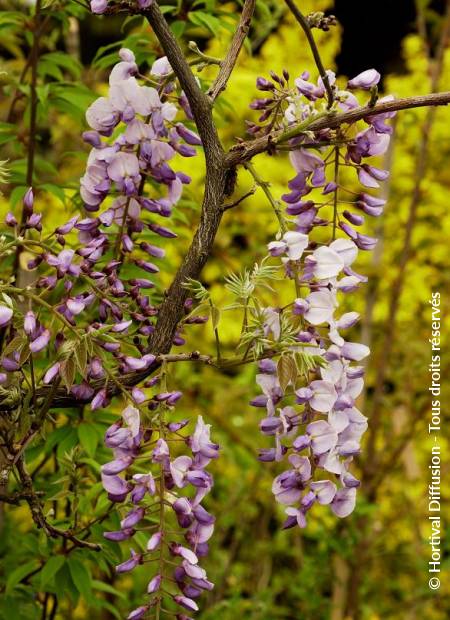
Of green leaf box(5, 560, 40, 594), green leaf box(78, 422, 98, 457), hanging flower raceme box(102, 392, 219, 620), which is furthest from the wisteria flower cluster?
green leaf box(5, 560, 40, 594)

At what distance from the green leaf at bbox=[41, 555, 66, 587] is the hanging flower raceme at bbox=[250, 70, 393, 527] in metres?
0.50

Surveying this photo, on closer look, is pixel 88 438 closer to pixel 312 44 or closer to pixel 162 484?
pixel 162 484

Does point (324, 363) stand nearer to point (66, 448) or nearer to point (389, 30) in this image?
point (66, 448)

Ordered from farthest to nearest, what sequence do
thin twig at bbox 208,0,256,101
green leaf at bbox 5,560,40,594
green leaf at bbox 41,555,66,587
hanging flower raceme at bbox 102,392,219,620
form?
green leaf at bbox 5,560,40,594
green leaf at bbox 41,555,66,587
thin twig at bbox 208,0,256,101
hanging flower raceme at bbox 102,392,219,620

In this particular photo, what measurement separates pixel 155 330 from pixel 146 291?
22.3 inches

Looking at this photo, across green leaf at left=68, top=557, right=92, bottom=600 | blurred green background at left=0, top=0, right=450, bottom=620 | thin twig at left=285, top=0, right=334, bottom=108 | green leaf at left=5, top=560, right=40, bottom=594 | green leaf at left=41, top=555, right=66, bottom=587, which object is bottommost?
blurred green background at left=0, top=0, right=450, bottom=620

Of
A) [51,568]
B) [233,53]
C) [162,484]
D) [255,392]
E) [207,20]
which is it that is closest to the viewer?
[162,484]

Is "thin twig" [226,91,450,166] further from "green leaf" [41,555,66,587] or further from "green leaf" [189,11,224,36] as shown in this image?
"green leaf" [41,555,66,587]

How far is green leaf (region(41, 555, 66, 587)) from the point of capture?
1.39 metres

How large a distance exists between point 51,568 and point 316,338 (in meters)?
0.66

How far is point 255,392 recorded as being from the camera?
2.90 meters

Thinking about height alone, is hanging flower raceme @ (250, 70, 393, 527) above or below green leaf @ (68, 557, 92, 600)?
above

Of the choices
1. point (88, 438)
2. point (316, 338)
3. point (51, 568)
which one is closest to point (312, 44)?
point (316, 338)

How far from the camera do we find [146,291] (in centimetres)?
163
